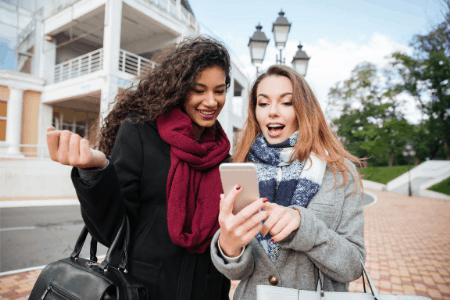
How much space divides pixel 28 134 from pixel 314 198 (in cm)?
1866

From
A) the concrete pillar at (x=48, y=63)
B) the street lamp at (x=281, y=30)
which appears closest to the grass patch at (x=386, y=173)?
the street lamp at (x=281, y=30)

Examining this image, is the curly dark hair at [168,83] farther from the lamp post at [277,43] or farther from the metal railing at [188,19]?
the metal railing at [188,19]

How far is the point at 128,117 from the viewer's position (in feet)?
5.37

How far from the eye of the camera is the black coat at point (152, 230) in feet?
4.61

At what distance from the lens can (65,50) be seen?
1727 cm

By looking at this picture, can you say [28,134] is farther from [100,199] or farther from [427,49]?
[427,49]

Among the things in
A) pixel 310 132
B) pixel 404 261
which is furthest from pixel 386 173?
pixel 310 132

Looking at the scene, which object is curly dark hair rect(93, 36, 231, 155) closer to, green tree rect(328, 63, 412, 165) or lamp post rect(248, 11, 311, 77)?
lamp post rect(248, 11, 311, 77)

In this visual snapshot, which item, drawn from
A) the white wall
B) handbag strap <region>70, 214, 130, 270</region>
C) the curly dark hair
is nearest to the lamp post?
the curly dark hair

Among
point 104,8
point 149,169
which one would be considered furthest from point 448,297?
point 104,8

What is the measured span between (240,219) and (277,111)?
79 cm

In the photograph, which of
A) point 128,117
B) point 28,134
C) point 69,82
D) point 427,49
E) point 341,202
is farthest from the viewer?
point 427,49

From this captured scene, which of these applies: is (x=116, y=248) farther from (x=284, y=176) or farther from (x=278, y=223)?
(x=284, y=176)

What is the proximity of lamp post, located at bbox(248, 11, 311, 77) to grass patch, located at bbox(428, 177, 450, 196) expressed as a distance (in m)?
18.7
